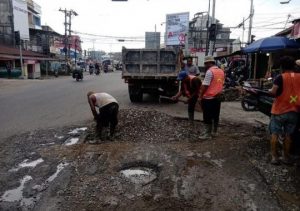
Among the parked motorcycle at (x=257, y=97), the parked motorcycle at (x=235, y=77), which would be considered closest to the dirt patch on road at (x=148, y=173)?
the parked motorcycle at (x=257, y=97)

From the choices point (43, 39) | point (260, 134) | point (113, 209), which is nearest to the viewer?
point (113, 209)

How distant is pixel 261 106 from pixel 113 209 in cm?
420

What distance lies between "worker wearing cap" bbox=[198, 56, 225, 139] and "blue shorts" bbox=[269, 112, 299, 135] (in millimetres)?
1711

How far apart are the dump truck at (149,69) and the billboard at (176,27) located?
27341 millimetres

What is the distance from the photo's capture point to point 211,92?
23.7ft

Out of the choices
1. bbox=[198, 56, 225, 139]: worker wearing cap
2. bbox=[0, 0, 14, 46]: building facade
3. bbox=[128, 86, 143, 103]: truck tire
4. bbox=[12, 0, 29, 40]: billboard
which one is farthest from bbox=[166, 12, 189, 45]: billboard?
bbox=[198, 56, 225, 139]: worker wearing cap

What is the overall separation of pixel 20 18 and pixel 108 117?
40.8 meters

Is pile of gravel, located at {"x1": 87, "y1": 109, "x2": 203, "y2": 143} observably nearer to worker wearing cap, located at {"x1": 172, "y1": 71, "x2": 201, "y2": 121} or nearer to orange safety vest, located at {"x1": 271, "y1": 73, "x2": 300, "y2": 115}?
worker wearing cap, located at {"x1": 172, "y1": 71, "x2": 201, "y2": 121}

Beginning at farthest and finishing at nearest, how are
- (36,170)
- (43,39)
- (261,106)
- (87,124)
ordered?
(43,39) → (87,124) → (261,106) → (36,170)

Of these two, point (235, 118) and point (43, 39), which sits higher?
point (43, 39)

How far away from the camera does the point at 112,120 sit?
7.39 meters

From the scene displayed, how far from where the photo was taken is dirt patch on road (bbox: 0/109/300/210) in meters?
4.40

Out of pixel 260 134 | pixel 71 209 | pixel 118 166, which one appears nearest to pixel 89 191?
pixel 71 209

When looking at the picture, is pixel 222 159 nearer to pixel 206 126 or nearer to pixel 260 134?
pixel 206 126
